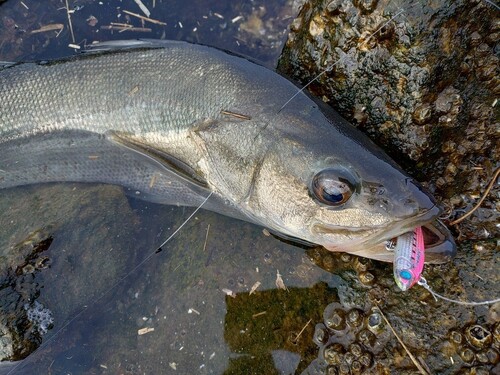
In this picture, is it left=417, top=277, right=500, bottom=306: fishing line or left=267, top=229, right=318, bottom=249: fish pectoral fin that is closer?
left=417, top=277, right=500, bottom=306: fishing line

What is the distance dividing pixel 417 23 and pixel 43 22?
3504 mm

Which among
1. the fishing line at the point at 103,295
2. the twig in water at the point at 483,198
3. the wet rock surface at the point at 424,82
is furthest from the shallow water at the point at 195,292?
the wet rock surface at the point at 424,82

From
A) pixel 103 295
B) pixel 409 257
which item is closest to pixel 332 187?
pixel 409 257

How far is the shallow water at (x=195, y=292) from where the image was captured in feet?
11.2

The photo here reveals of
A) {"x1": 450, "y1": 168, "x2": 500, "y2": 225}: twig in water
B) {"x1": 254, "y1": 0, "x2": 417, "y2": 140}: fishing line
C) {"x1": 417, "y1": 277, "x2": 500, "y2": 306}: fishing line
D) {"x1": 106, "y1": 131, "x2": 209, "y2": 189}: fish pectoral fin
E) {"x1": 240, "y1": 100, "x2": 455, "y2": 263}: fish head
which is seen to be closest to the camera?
{"x1": 240, "y1": 100, "x2": 455, "y2": 263}: fish head

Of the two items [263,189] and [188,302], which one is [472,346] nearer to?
[263,189]

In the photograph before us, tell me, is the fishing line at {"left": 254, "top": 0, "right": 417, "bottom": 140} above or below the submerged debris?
above

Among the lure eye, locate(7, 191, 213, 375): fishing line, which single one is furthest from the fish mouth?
locate(7, 191, 213, 375): fishing line

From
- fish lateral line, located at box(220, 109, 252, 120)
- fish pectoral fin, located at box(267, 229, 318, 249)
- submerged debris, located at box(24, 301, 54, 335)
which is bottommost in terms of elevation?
submerged debris, located at box(24, 301, 54, 335)

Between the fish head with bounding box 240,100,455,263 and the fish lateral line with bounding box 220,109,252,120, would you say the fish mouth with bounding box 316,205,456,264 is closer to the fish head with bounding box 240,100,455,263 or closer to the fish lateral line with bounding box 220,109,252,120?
the fish head with bounding box 240,100,455,263

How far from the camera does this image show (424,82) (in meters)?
3.48

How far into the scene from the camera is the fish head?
3.06m

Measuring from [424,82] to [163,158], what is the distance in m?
2.15

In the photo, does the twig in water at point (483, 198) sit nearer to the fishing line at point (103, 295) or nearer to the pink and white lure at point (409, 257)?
the pink and white lure at point (409, 257)
